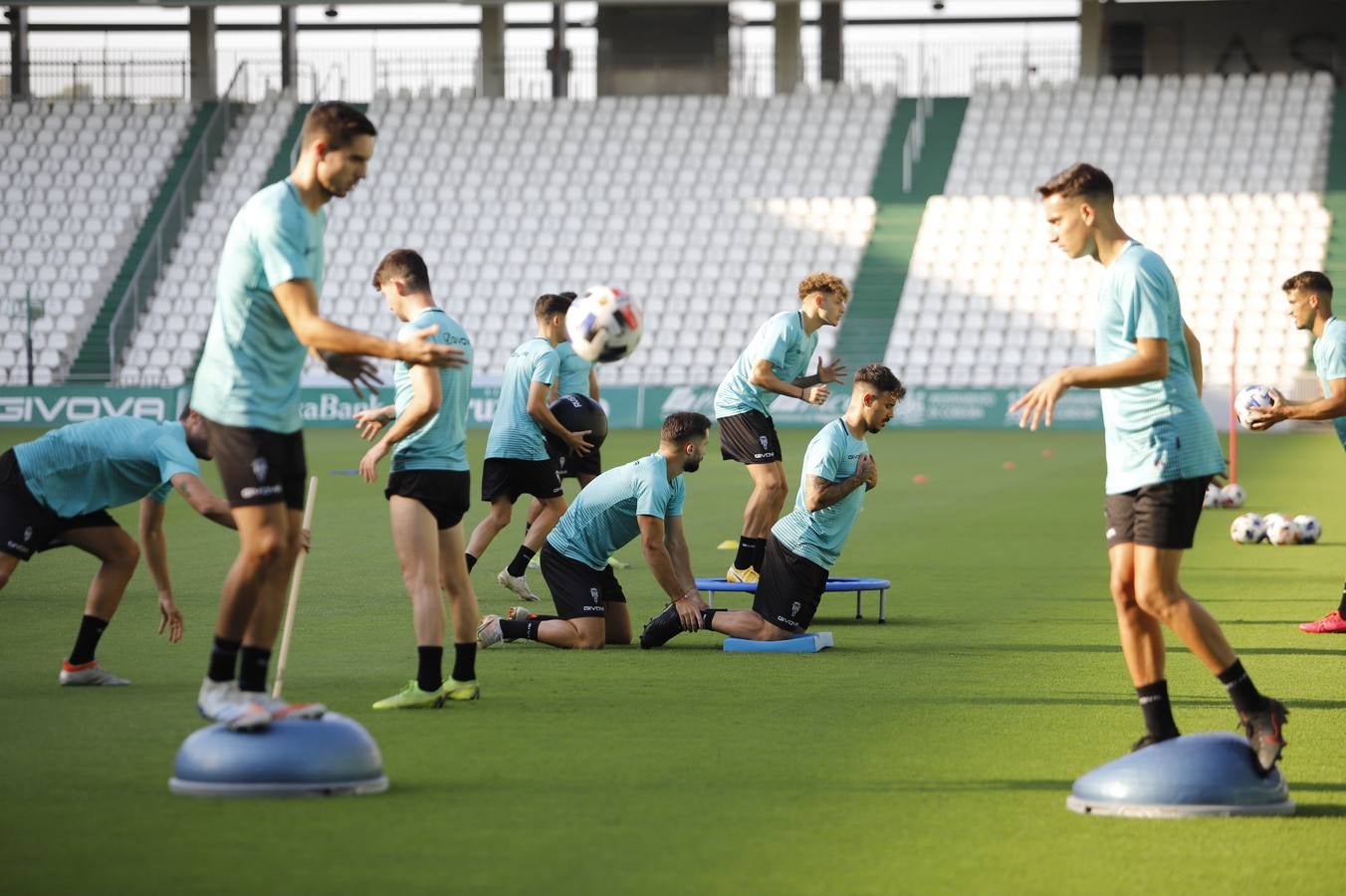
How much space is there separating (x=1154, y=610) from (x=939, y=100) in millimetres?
38252

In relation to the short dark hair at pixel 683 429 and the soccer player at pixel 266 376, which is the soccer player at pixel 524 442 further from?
the soccer player at pixel 266 376

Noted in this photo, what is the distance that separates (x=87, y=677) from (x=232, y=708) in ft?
8.37

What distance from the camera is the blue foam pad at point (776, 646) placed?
31.4 feet

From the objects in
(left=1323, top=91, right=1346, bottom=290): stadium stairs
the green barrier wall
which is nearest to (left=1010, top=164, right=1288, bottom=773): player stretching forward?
the green barrier wall

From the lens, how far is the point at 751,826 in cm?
568

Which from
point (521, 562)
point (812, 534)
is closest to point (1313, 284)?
point (812, 534)

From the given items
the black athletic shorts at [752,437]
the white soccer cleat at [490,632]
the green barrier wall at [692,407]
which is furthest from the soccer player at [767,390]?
the green barrier wall at [692,407]

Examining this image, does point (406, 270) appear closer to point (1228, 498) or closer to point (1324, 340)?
point (1324, 340)

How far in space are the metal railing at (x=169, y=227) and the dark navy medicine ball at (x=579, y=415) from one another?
84.0 ft

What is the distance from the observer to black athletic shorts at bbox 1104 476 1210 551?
20.0ft

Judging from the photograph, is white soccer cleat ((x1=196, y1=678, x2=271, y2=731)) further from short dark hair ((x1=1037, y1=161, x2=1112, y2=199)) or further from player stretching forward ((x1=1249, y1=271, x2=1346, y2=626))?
player stretching forward ((x1=1249, y1=271, x2=1346, y2=626))

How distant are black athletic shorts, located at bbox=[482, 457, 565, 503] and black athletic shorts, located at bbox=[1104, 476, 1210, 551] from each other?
617cm

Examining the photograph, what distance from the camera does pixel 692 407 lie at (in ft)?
114

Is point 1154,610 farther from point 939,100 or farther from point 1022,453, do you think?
point 939,100
